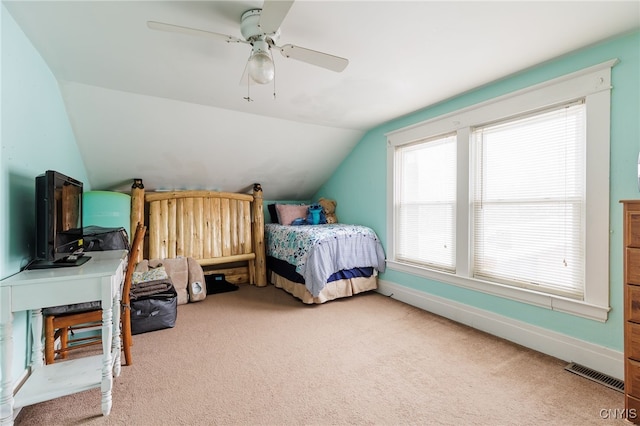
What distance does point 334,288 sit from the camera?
357cm

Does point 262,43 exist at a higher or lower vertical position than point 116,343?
higher

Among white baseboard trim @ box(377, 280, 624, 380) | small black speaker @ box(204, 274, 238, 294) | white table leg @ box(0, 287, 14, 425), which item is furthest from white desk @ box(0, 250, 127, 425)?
white baseboard trim @ box(377, 280, 624, 380)

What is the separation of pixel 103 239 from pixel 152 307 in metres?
0.79

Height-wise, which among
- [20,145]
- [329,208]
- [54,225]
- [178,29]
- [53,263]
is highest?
[178,29]

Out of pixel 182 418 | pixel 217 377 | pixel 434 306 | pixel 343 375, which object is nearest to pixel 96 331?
pixel 217 377

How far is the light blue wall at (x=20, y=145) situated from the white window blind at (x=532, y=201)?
11.8 feet

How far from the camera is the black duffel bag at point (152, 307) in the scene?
105 inches

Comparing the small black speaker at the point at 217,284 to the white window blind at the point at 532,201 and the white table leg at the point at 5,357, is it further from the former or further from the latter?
the white window blind at the point at 532,201

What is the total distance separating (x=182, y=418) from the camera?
5.21 feet

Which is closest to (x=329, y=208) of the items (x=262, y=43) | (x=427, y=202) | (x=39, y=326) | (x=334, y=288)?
(x=334, y=288)

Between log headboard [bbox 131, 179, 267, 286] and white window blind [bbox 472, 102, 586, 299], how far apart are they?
122 inches

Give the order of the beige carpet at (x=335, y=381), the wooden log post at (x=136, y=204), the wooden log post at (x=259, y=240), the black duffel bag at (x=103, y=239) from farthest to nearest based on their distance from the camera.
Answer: the wooden log post at (x=259, y=240), the wooden log post at (x=136, y=204), the black duffel bag at (x=103, y=239), the beige carpet at (x=335, y=381)

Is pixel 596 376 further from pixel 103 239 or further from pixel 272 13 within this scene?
pixel 103 239

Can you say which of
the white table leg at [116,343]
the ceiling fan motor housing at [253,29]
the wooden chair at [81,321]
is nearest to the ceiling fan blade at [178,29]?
the ceiling fan motor housing at [253,29]
